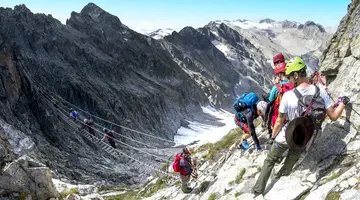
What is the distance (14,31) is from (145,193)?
7230 cm

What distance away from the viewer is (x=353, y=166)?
25.1ft

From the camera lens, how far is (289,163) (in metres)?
8.49

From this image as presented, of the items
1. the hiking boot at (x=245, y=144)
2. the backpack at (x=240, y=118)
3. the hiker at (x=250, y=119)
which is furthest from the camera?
the hiking boot at (x=245, y=144)

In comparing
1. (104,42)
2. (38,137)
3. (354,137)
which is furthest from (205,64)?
(354,137)

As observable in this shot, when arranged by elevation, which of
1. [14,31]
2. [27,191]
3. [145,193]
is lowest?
[145,193]

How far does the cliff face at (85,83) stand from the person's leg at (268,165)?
1210 inches

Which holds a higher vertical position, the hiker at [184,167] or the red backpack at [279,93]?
the red backpack at [279,93]

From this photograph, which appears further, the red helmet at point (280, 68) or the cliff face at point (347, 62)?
the red helmet at point (280, 68)

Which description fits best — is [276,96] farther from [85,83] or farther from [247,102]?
[85,83]

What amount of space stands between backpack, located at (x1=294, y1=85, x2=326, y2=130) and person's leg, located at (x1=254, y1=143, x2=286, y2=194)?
3.42 feet

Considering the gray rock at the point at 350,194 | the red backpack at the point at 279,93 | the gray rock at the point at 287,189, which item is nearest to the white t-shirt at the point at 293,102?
the red backpack at the point at 279,93

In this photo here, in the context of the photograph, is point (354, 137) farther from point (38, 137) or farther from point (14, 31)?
point (14, 31)

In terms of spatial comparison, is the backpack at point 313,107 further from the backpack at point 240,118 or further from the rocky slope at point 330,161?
the backpack at point 240,118

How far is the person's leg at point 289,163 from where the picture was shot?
8.29 m
